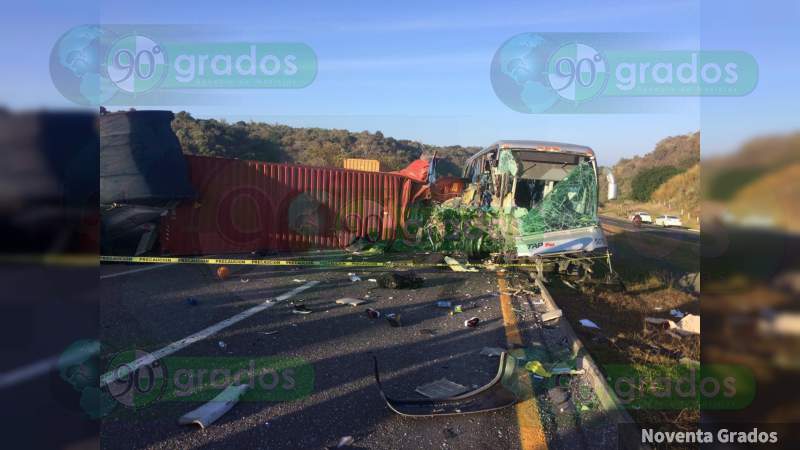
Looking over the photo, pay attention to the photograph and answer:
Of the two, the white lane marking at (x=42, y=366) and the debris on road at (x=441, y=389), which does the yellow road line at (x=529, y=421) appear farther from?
the white lane marking at (x=42, y=366)

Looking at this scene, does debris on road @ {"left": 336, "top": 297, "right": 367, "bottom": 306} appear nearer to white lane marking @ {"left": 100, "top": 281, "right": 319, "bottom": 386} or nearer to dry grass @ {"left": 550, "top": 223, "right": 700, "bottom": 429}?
white lane marking @ {"left": 100, "top": 281, "right": 319, "bottom": 386}

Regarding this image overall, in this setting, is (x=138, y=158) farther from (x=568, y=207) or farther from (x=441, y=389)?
(x=441, y=389)

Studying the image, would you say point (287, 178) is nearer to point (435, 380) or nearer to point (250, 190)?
point (250, 190)

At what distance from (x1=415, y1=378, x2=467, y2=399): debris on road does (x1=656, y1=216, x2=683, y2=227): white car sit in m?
22.1

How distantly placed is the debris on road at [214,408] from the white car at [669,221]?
23276 mm

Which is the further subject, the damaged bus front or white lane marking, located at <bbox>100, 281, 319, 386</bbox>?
the damaged bus front

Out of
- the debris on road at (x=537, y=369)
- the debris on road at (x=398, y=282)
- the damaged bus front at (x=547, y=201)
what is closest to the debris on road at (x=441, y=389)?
the debris on road at (x=537, y=369)

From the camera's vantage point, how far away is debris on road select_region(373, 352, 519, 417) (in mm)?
3707

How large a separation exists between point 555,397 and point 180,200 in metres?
9.27

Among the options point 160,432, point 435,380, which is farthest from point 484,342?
point 160,432

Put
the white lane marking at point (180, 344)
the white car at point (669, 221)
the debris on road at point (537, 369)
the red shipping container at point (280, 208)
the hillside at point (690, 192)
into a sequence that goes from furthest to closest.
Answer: the white car at point (669, 221)
the red shipping container at point (280, 208)
the debris on road at point (537, 369)
the white lane marking at point (180, 344)
the hillside at point (690, 192)

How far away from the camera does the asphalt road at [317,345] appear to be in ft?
11.0

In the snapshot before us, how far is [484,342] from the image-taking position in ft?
18.3

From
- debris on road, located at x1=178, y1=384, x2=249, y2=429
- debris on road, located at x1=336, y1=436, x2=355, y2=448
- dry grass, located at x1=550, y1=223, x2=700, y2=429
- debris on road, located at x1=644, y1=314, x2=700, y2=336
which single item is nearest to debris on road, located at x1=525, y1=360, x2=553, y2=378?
dry grass, located at x1=550, y1=223, x2=700, y2=429
